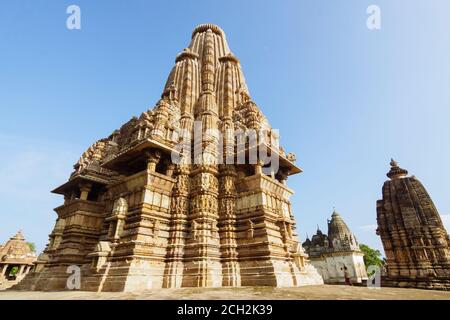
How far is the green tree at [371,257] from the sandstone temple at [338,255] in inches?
522

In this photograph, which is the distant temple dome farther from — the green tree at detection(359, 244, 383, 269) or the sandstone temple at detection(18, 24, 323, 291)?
the sandstone temple at detection(18, 24, 323, 291)

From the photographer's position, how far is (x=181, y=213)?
1248 cm

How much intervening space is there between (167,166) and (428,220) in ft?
75.5

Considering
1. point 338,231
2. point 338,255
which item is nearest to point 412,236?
point 338,255

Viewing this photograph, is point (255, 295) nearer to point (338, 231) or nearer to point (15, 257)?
point (15, 257)

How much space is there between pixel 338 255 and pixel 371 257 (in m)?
19.2

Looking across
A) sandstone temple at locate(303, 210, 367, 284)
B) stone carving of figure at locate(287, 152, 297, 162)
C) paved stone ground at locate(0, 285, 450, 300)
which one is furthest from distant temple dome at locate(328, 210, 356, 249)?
paved stone ground at locate(0, 285, 450, 300)

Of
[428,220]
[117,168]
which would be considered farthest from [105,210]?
[428,220]

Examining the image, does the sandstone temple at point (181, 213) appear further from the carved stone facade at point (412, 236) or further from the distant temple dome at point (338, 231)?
the distant temple dome at point (338, 231)

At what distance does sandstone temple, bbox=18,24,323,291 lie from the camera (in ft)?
34.3

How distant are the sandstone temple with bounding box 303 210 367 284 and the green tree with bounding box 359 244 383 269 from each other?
13250 mm

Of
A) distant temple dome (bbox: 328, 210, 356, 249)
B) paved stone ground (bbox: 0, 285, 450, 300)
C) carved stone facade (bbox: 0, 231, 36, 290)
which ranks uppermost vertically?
distant temple dome (bbox: 328, 210, 356, 249)

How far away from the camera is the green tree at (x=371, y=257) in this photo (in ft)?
170
